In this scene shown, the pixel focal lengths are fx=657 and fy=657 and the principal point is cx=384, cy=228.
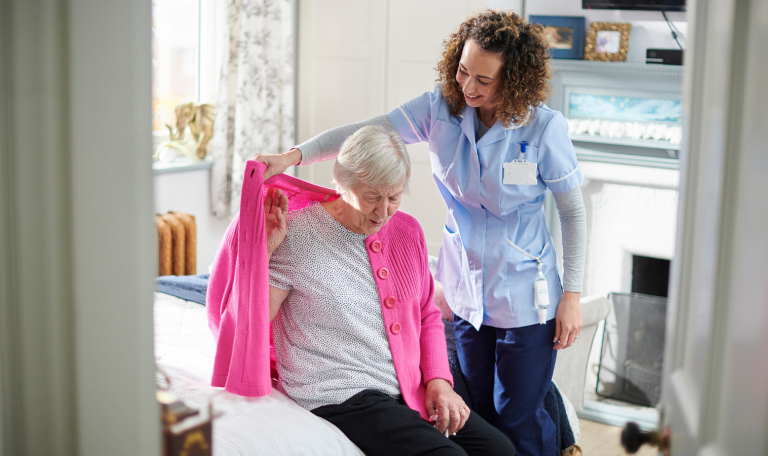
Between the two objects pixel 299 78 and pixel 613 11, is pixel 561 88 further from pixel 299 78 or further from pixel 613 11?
pixel 299 78

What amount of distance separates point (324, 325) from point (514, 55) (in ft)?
2.63

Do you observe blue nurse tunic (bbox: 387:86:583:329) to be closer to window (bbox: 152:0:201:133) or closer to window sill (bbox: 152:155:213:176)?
window sill (bbox: 152:155:213:176)

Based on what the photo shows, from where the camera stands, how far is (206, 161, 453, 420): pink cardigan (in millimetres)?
1528

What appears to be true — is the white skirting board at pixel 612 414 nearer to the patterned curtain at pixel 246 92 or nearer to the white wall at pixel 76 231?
the patterned curtain at pixel 246 92

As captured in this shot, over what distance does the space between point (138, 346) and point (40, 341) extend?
0.25 ft

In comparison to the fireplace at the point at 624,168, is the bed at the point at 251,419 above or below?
below

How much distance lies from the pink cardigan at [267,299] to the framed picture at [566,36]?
7.35 ft

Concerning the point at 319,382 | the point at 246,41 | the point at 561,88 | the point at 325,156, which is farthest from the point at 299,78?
the point at 319,382

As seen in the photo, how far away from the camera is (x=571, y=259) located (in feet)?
5.63

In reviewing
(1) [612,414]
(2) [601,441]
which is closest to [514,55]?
(2) [601,441]

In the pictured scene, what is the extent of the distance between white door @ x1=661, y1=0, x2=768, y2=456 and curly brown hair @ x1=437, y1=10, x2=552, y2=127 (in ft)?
3.41

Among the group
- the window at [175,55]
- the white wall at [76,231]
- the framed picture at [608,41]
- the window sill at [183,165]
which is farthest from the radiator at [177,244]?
the white wall at [76,231]

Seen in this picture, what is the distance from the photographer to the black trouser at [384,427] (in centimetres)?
150

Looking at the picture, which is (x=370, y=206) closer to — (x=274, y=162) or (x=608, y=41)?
(x=274, y=162)
